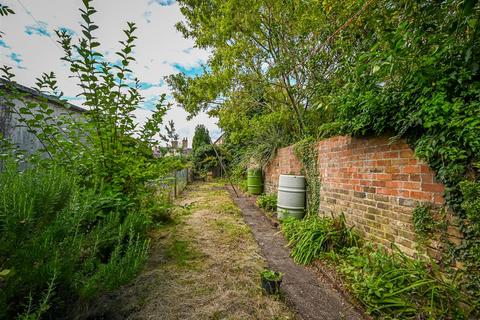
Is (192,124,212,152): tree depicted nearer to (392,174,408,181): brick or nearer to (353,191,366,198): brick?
(353,191,366,198): brick

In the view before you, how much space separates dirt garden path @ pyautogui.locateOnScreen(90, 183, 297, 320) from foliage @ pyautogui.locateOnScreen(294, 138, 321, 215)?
4.59 ft

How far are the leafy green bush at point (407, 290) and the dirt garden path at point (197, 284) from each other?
0.72 m

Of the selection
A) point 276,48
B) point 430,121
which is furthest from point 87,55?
point 276,48

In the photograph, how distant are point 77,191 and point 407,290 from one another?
2538 mm

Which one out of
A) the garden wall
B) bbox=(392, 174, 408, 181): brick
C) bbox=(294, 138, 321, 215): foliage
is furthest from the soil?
bbox=(392, 174, 408, 181): brick

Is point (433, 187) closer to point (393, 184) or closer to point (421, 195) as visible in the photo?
point (421, 195)

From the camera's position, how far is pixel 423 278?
1.65 m

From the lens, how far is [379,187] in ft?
7.64

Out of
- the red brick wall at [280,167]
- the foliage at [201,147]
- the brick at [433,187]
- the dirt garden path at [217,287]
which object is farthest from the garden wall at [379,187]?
the foliage at [201,147]

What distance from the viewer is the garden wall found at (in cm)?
188

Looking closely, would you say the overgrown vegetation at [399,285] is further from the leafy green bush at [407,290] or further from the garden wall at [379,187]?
the garden wall at [379,187]

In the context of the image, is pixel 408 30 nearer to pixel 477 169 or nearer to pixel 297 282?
pixel 477 169

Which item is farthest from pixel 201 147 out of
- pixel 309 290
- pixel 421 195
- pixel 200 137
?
pixel 421 195

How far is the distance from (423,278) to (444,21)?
7.20ft
